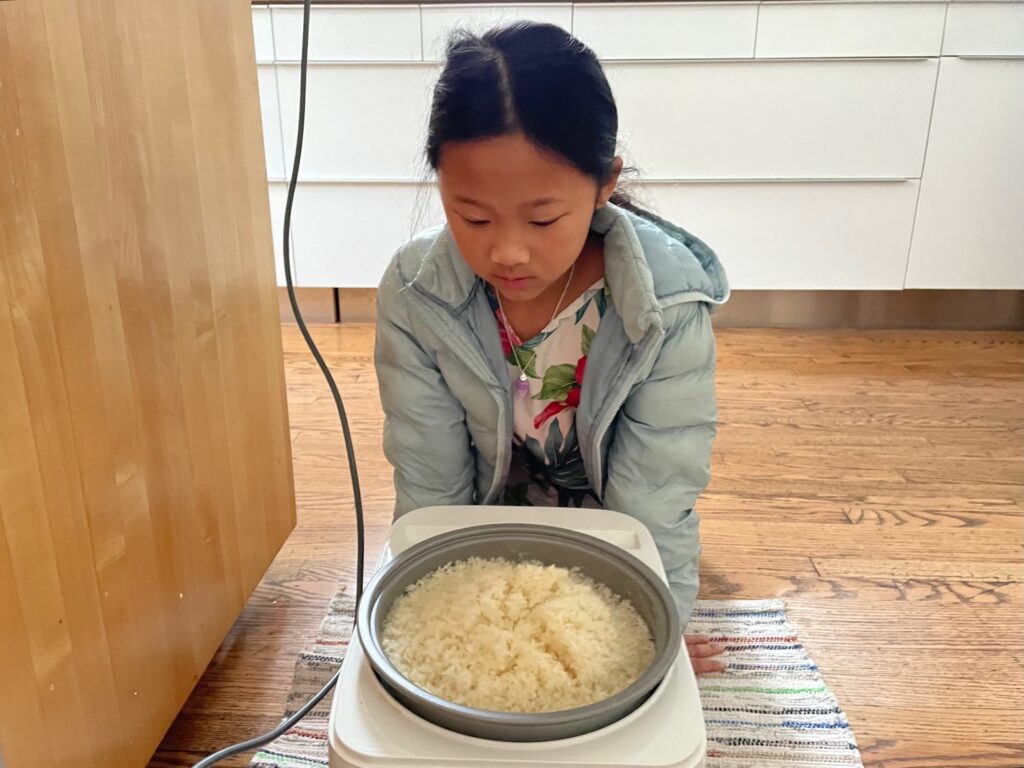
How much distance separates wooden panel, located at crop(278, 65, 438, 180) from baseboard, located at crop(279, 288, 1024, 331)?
339 millimetres

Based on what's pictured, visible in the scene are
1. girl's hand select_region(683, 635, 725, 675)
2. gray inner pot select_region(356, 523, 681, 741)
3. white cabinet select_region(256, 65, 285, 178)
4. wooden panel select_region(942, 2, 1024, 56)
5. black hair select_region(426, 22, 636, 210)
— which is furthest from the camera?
white cabinet select_region(256, 65, 285, 178)

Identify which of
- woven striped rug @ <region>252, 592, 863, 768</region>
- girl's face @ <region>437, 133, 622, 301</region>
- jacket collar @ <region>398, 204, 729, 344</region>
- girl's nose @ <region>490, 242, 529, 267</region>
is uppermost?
girl's face @ <region>437, 133, 622, 301</region>

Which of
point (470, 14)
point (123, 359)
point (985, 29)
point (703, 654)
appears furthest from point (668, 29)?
point (123, 359)

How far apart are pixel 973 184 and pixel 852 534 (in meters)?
1.07

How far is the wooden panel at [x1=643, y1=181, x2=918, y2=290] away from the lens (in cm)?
193

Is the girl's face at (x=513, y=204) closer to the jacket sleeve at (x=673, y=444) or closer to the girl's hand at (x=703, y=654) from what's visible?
the jacket sleeve at (x=673, y=444)

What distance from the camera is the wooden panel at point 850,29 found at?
1.79 m

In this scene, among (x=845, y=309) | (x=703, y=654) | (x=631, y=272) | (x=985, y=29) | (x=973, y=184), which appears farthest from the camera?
(x=845, y=309)

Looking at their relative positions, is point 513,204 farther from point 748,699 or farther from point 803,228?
point 803,228

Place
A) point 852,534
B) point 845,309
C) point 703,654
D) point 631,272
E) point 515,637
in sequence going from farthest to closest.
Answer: point 845,309 → point 852,534 → point 703,654 → point 631,272 → point 515,637

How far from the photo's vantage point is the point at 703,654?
96cm

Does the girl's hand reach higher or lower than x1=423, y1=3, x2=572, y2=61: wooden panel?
lower

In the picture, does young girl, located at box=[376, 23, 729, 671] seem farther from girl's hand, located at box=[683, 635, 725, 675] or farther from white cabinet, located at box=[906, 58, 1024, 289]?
white cabinet, located at box=[906, 58, 1024, 289]

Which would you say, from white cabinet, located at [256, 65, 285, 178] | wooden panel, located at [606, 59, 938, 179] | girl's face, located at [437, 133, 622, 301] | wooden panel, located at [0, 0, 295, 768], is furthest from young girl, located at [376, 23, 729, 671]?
white cabinet, located at [256, 65, 285, 178]
